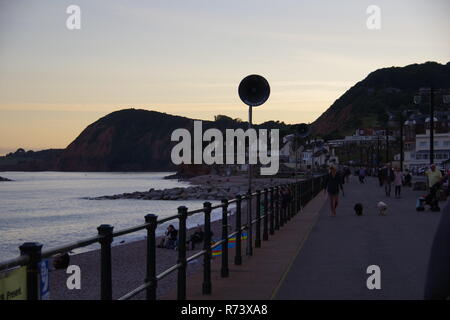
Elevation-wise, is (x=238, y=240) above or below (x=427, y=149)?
below

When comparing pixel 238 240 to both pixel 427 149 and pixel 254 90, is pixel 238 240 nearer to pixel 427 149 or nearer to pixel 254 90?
pixel 254 90

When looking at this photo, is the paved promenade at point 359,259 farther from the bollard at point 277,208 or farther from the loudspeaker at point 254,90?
the loudspeaker at point 254,90

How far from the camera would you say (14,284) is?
11.2 feet

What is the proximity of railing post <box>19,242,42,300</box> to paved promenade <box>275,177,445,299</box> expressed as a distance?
5.54 metres

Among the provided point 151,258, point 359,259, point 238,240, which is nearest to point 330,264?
point 359,259

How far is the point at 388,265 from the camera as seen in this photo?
460 inches

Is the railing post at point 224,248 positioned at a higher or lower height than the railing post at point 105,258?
lower

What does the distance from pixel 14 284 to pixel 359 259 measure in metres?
9.72

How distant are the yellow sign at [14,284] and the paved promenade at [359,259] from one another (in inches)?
222

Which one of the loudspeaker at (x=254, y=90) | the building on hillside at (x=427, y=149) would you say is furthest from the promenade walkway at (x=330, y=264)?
the building on hillside at (x=427, y=149)

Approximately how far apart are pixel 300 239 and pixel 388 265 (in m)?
4.58

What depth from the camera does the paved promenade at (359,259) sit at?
9211mm

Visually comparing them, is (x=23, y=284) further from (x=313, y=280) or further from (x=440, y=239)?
(x=313, y=280)
